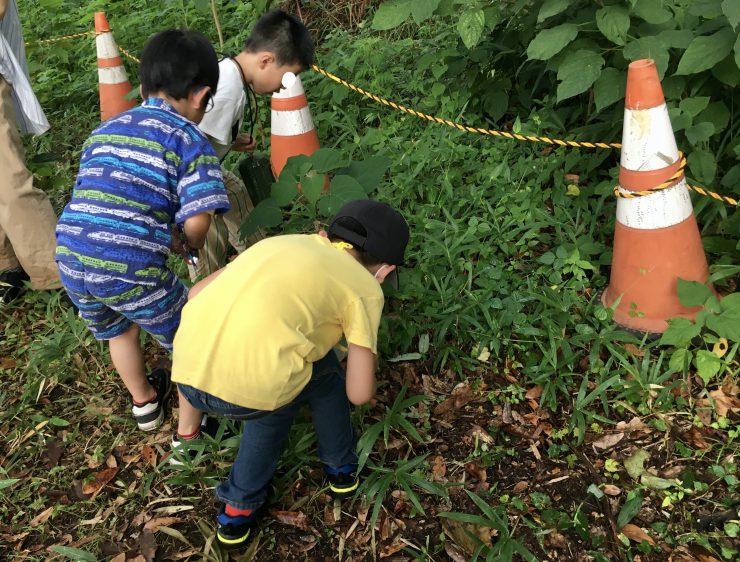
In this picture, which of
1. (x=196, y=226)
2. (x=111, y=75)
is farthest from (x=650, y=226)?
(x=111, y=75)

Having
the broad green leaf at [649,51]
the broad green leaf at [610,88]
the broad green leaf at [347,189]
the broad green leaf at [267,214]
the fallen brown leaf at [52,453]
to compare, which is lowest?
the fallen brown leaf at [52,453]

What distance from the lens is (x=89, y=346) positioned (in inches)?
118

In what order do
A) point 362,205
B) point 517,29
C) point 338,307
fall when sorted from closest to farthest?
point 338,307 < point 362,205 < point 517,29

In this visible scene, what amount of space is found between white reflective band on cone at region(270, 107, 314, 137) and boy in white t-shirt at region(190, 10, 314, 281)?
0.54 metres

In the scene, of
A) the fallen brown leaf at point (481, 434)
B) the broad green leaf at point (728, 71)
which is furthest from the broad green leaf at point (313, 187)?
the broad green leaf at point (728, 71)

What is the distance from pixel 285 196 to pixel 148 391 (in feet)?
3.15

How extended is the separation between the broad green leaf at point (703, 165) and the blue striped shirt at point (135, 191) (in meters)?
1.91

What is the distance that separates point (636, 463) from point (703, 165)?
1277mm

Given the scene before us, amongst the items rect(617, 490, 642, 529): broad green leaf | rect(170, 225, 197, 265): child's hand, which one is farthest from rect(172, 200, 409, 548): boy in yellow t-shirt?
rect(617, 490, 642, 529): broad green leaf

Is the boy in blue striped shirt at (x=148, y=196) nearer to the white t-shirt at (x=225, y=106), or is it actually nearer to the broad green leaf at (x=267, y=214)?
the broad green leaf at (x=267, y=214)

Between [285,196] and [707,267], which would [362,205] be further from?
[707,267]

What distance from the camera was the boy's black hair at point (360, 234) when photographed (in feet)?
6.22

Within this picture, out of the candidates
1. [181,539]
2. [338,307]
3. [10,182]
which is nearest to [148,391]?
[181,539]

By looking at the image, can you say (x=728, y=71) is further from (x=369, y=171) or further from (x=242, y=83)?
(x=242, y=83)
